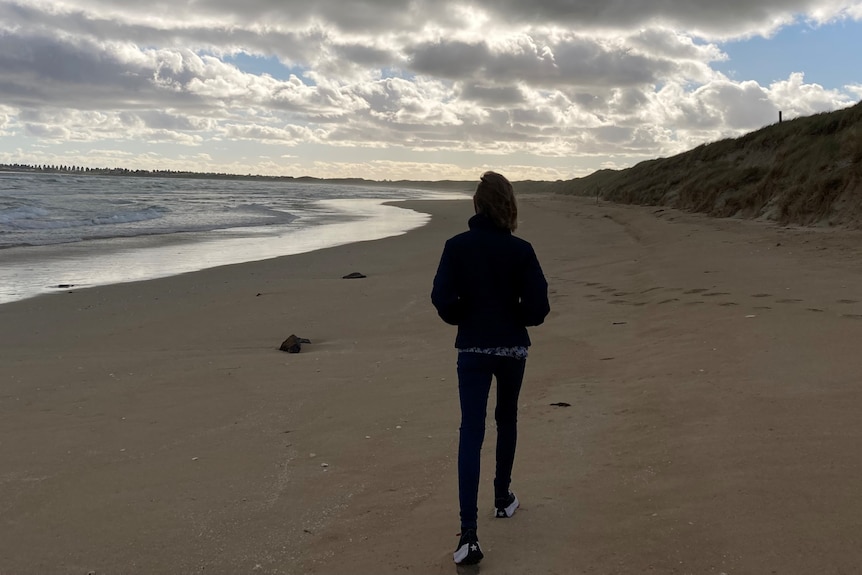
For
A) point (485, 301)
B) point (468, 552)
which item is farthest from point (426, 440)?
point (485, 301)

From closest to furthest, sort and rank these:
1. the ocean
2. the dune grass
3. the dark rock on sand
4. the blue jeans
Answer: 1. the blue jeans
2. the dark rock on sand
3. the ocean
4. the dune grass

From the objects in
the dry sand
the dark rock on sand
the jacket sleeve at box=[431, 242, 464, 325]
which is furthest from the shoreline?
the jacket sleeve at box=[431, 242, 464, 325]

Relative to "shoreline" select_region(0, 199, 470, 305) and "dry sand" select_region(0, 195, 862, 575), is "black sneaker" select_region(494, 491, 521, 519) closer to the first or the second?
"dry sand" select_region(0, 195, 862, 575)

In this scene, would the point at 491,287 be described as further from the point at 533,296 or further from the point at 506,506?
the point at 506,506

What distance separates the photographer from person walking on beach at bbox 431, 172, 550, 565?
3.21 meters

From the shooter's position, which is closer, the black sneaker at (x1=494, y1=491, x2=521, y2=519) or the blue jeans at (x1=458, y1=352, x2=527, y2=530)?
the blue jeans at (x1=458, y1=352, x2=527, y2=530)

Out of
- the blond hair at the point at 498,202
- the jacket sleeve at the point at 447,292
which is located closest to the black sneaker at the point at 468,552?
the jacket sleeve at the point at 447,292

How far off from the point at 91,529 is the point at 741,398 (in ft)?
13.1

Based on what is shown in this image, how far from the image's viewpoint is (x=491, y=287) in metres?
3.21

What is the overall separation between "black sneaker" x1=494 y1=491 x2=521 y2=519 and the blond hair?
1390mm

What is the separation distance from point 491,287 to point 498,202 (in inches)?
16.1

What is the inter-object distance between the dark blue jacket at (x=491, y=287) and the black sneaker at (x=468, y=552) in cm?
88

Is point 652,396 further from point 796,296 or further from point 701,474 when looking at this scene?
point 796,296

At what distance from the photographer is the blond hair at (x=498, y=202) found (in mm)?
3256
